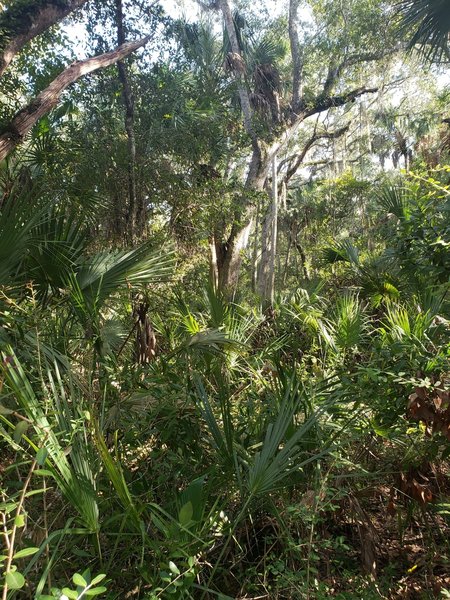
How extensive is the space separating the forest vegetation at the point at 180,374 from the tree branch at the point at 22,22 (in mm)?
21

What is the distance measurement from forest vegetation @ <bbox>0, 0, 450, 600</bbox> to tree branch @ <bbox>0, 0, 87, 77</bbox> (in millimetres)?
21

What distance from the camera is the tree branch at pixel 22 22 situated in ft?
15.3

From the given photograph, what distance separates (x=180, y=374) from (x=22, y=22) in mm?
4589

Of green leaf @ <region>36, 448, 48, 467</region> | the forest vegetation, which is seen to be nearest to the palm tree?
the forest vegetation

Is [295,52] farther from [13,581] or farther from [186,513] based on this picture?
[13,581]

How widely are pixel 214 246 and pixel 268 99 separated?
3992mm

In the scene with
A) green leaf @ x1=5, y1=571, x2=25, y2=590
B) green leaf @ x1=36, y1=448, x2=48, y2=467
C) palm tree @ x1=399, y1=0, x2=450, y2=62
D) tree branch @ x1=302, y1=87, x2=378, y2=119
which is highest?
tree branch @ x1=302, y1=87, x2=378, y2=119

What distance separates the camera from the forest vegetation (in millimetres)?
1923

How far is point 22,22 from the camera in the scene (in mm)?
4812

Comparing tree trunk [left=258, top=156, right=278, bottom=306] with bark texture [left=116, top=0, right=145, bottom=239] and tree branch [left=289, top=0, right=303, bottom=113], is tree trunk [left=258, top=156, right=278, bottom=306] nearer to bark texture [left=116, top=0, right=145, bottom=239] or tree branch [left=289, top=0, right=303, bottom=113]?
tree branch [left=289, top=0, right=303, bottom=113]

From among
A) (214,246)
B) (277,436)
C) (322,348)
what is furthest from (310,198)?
(277,436)

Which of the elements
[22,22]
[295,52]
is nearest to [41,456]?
[22,22]

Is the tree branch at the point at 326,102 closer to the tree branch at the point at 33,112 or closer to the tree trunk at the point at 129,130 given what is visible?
the tree trunk at the point at 129,130

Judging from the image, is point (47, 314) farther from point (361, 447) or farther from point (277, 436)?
point (361, 447)
